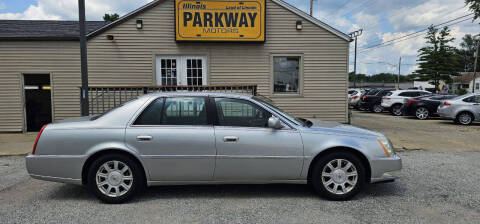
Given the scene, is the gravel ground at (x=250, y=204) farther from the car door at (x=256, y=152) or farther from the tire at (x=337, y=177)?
the car door at (x=256, y=152)

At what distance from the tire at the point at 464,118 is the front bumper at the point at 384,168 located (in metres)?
11.0

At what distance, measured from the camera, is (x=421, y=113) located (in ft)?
50.8

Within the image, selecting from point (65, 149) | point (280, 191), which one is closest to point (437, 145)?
point (280, 191)

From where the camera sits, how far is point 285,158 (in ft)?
13.4

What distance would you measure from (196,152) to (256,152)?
0.77 meters

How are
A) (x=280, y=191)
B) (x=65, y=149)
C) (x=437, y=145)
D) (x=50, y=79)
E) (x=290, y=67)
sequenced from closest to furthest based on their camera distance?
(x=65, y=149) → (x=280, y=191) → (x=437, y=145) → (x=50, y=79) → (x=290, y=67)

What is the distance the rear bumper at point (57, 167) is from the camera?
4.02 metres

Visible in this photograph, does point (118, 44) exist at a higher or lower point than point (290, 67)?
higher

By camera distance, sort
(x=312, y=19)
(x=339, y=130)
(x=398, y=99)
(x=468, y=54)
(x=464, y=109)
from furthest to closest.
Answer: (x=468, y=54) → (x=398, y=99) → (x=464, y=109) → (x=312, y=19) → (x=339, y=130)

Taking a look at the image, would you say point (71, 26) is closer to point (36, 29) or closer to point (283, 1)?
point (36, 29)

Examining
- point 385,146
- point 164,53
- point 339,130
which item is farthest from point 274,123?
point 164,53

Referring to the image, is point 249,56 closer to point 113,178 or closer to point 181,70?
point 181,70

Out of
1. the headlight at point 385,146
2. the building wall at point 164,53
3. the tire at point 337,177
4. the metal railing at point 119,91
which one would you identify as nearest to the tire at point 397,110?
the building wall at point 164,53

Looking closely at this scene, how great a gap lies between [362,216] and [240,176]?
1.54 m
